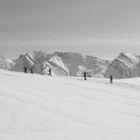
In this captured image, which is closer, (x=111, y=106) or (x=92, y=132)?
(x=92, y=132)

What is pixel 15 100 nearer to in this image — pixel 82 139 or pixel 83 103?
pixel 83 103

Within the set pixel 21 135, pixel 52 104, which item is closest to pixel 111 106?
pixel 52 104

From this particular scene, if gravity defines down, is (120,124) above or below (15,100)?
below

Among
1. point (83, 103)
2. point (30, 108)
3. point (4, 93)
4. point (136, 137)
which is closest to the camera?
point (136, 137)

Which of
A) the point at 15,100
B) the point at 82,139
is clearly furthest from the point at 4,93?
the point at 82,139

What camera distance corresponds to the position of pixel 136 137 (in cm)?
614

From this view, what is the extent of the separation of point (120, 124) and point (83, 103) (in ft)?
8.72

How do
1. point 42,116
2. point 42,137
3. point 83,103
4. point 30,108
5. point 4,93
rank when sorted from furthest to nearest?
point 83,103
point 4,93
point 30,108
point 42,116
point 42,137

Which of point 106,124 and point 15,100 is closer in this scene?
point 106,124

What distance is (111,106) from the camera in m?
9.73

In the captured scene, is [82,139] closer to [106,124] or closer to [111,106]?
[106,124]

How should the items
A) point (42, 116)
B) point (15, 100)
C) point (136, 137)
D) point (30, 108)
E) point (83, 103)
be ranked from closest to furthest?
point (136, 137) < point (42, 116) < point (30, 108) < point (15, 100) < point (83, 103)

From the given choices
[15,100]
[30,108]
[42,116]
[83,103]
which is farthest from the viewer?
[83,103]

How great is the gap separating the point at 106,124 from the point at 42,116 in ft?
5.80
